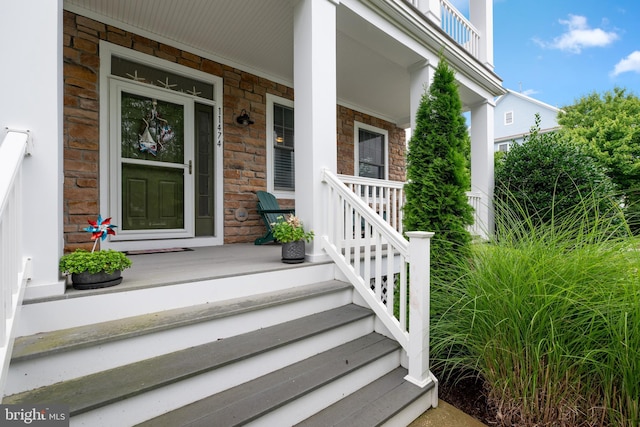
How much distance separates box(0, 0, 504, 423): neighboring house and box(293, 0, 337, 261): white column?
0.04 ft

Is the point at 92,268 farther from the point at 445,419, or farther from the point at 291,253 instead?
the point at 445,419

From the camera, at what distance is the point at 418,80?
409 cm

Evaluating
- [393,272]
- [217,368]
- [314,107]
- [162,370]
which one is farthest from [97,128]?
[393,272]

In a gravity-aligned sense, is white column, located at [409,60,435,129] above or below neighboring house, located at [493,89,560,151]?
below

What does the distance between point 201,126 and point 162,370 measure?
11.1 ft

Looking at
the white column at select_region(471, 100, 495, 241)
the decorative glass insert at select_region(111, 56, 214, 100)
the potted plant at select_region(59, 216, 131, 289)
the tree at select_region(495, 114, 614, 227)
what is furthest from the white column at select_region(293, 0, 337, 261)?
the white column at select_region(471, 100, 495, 241)

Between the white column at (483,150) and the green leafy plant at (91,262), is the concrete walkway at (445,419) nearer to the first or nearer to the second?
the green leafy plant at (91,262)

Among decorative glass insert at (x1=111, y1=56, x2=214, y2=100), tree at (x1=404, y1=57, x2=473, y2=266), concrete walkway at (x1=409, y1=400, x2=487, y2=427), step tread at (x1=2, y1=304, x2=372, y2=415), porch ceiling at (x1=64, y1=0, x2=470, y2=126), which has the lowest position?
concrete walkway at (x1=409, y1=400, x2=487, y2=427)

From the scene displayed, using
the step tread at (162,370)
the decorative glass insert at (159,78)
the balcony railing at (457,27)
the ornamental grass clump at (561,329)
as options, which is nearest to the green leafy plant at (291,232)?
the step tread at (162,370)

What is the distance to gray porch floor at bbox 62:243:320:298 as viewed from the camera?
70.4 inches

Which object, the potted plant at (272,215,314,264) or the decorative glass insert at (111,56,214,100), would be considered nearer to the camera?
the potted plant at (272,215,314,264)

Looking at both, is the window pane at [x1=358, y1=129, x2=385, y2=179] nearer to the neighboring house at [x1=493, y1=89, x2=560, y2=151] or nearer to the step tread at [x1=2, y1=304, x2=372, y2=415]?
the step tread at [x1=2, y1=304, x2=372, y2=415]

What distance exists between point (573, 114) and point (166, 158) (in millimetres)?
→ 18399

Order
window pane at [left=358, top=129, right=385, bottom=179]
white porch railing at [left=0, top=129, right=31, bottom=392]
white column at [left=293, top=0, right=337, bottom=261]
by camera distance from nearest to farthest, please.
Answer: white porch railing at [left=0, top=129, right=31, bottom=392] → white column at [left=293, top=0, right=337, bottom=261] → window pane at [left=358, top=129, right=385, bottom=179]
